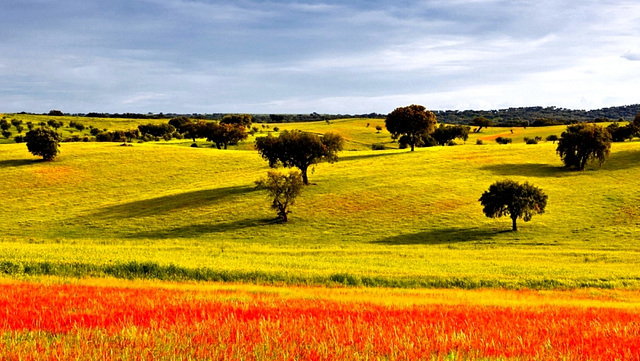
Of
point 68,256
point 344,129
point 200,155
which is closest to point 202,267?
point 68,256

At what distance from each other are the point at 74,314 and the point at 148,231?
48.9 meters

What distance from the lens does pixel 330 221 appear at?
58.5m

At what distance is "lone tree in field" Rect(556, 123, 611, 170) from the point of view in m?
81.3

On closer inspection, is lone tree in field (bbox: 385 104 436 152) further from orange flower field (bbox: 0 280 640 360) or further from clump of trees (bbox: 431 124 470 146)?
orange flower field (bbox: 0 280 640 360)

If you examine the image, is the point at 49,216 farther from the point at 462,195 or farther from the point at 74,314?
the point at 74,314

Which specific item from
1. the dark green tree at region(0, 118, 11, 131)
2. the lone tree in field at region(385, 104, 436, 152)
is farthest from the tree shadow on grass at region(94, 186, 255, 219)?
the dark green tree at region(0, 118, 11, 131)

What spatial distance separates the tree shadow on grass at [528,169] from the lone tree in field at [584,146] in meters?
2.38

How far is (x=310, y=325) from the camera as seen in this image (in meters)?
9.10

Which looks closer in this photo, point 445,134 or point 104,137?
point 445,134

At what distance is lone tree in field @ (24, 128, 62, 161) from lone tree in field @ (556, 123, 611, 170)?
297 ft

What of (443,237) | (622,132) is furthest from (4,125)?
(622,132)

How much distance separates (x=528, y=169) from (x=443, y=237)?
40633 millimetres

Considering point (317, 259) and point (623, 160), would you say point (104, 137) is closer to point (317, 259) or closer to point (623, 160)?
point (623, 160)

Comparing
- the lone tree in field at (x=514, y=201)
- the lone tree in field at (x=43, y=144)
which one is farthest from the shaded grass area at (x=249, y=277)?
the lone tree in field at (x=43, y=144)
